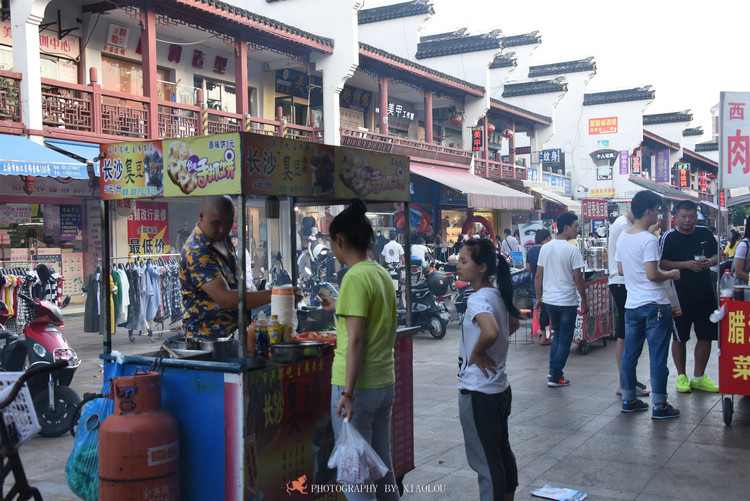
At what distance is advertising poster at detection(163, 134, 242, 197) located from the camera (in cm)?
326

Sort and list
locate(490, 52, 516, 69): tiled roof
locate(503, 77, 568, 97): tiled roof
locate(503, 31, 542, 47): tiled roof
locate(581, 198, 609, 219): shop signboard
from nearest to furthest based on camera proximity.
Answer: locate(581, 198, 609, 219): shop signboard → locate(490, 52, 516, 69): tiled roof → locate(503, 31, 542, 47): tiled roof → locate(503, 77, 568, 97): tiled roof

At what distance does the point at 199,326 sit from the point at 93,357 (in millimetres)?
6370

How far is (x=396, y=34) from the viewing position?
83.4ft

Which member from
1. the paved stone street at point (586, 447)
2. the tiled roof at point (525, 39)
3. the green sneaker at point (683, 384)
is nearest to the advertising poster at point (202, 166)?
the paved stone street at point (586, 447)

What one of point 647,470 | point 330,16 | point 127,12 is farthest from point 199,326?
point 330,16

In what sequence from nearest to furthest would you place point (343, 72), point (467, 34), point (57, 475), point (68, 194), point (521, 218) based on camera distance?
point (57, 475), point (68, 194), point (343, 72), point (467, 34), point (521, 218)

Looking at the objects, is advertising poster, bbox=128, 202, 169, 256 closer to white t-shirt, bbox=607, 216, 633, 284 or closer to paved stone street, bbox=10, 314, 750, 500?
paved stone street, bbox=10, 314, 750, 500

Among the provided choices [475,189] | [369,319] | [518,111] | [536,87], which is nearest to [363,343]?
[369,319]

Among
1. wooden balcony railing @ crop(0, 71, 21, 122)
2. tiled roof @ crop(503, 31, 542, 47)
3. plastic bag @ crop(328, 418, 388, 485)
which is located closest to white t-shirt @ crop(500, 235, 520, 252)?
wooden balcony railing @ crop(0, 71, 21, 122)

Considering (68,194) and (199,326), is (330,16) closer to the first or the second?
(68,194)

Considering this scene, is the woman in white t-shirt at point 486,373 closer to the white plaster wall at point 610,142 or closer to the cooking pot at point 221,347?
the cooking pot at point 221,347

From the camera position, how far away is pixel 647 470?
14.7 ft

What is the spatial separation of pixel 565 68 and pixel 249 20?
78.1ft

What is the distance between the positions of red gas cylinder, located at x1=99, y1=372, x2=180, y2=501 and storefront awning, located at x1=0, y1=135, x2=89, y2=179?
8639mm
